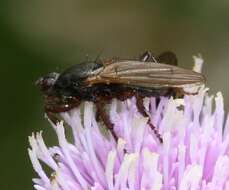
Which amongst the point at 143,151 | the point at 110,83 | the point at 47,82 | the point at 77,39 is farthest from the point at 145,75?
the point at 77,39

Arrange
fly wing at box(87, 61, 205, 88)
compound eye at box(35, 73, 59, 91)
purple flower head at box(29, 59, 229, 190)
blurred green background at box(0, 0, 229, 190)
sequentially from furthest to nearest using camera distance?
1. blurred green background at box(0, 0, 229, 190)
2. compound eye at box(35, 73, 59, 91)
3. fly wing at box(87, 61, 205, 88)
4. purple flower head at box(29, 59, 229, 190)

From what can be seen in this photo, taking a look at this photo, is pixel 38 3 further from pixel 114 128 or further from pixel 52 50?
pixel 114 128

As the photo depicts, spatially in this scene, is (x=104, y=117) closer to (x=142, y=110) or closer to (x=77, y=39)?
(x=142, y=110)

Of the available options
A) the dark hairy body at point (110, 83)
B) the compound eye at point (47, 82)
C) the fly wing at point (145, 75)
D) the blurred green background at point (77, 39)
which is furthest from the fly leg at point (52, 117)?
the blurred green background at point (77, 39)

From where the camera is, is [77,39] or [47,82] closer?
[47,82]

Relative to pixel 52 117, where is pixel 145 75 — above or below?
above

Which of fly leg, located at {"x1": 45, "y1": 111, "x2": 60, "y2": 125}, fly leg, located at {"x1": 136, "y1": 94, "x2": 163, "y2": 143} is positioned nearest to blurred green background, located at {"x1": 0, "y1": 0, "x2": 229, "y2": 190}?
fly leg, located at {"x1": 45, "y1": 111, "x2": 60, "y2": 125}

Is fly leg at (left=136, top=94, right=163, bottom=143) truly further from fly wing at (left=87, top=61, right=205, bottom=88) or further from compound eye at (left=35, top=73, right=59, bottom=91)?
compound eye at (left=35, top=73, right=59, bottom=91)
